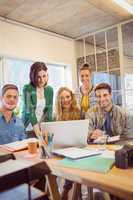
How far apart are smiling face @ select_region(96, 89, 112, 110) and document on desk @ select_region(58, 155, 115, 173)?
1.03 metres

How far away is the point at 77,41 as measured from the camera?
14.5ft

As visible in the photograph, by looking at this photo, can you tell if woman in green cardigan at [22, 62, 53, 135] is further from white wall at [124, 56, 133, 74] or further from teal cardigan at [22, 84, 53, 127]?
white wall at [124, 56, 133, 74]

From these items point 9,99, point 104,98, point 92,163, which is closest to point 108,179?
point 92,163

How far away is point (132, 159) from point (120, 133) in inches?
39.5

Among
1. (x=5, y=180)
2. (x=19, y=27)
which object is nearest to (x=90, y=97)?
(x=19, y=27)

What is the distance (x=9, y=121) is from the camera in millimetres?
2168

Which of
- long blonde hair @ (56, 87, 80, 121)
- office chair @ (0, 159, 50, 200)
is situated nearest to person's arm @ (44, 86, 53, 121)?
long blonde hair @ (56, 87, 80, 121)

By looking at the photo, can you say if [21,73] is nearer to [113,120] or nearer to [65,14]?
[65,14]

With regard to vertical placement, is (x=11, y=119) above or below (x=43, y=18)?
below

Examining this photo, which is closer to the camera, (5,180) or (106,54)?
(5,180)

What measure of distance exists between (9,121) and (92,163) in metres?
1.33

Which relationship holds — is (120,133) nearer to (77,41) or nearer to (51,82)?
(51,82)

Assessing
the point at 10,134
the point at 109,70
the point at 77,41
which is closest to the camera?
the point at 10,134

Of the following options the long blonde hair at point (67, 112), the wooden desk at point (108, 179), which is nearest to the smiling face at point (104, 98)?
the long blonde hair at point (67, 112)
